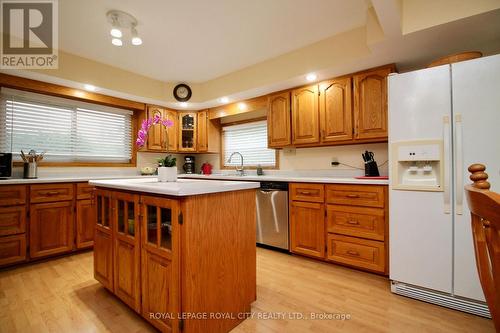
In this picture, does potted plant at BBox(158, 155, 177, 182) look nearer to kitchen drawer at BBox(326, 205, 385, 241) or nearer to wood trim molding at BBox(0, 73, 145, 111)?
kitchen drawer at BBox(326, 205, 385, 241)

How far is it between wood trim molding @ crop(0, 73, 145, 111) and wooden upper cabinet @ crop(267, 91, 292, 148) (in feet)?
7.25

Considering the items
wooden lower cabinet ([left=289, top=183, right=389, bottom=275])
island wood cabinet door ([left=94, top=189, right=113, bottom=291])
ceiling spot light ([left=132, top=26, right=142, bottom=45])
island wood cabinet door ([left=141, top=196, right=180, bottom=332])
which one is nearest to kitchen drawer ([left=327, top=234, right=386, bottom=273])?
wooden lower cabinet ([left=289, top=183, right=389, bottom=275])

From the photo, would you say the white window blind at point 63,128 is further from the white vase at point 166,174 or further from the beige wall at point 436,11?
the beige wall at point 436,11

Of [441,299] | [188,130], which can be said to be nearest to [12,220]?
[188,130]

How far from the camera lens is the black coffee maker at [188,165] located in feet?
15.0

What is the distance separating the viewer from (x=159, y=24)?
233cm

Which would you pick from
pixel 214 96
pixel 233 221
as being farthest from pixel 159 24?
pixel 233 221

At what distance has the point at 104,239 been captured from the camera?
6.06 feet

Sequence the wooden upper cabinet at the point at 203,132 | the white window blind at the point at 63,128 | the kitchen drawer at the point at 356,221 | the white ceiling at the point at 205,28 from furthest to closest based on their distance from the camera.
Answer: the wooden upper cabinet at the point at 203,132, the white window blind at the point at 63,128, the kitchen drawer at the point at 356,221, the white ceiling at the point at 205,28

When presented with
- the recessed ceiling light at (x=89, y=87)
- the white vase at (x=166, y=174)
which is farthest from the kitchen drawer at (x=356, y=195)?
the recessed ceiling light at (x=89, y=87)

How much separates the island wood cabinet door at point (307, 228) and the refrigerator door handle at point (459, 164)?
1.12 metres

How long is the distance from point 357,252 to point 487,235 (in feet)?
6.26

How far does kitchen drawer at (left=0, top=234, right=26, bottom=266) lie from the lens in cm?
235

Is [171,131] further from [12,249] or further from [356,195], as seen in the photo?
[356,195]
